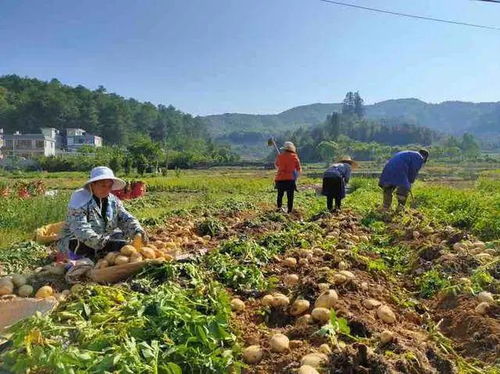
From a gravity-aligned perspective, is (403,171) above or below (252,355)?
above

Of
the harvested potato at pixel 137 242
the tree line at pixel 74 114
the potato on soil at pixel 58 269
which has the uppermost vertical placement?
the tree line at pixel 74 114

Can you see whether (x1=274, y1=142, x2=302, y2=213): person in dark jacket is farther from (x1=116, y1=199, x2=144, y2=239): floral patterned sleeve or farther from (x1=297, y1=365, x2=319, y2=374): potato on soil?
(x1=297, y1=365, x2=319, y2=374): potato on soil

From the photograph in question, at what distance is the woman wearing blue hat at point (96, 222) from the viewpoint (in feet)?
17.3

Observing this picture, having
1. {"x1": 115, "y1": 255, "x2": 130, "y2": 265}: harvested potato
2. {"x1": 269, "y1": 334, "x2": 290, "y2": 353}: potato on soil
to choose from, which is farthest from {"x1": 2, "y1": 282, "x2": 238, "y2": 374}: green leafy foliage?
{"x1": 115, "y1": 255, "x2": 130, "y2": 265}: harvested potato

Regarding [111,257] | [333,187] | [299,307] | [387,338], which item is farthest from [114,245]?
[333,187]

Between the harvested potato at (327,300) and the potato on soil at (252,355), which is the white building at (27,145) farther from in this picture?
the potato on soil at (252,355)

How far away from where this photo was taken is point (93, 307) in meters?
3.68

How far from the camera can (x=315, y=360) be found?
9.73ft

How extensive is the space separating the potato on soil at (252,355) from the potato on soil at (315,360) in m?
0.33

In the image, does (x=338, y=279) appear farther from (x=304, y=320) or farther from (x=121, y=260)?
(x=121, y=260)

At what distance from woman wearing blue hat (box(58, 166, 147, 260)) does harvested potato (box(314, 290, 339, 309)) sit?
232 cm

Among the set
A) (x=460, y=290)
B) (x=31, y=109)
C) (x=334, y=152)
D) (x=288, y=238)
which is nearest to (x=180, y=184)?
(x=288, y=238)

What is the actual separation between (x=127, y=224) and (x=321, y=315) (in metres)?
2.85

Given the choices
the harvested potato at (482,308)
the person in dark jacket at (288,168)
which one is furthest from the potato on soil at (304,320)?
the person in dark jacket at (288,168)
